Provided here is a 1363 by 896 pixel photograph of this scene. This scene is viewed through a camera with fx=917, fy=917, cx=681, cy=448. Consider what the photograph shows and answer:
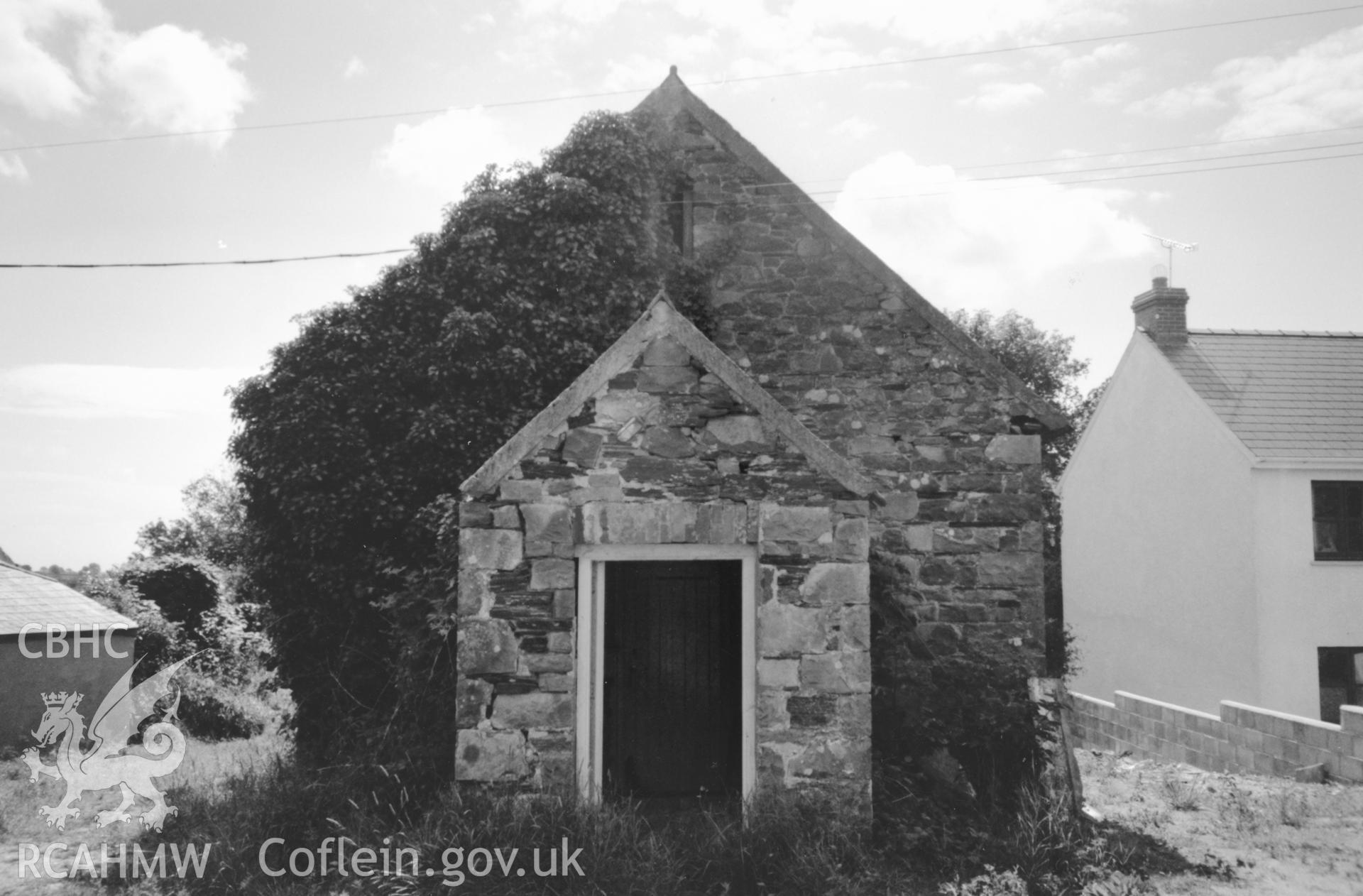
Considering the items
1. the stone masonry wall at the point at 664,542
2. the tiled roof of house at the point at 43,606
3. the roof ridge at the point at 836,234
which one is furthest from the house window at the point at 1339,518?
the tiled roof of house at the point at 43,606

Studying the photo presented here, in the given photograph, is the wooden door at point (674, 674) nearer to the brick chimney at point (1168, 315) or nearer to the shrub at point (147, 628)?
the shrub at point (147, 628)

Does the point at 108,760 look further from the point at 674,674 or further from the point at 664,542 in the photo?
the point at 664,542

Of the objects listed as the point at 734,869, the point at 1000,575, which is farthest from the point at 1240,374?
the point at 734,869

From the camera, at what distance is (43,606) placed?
1320 centimetres

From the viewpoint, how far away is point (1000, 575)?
929cm

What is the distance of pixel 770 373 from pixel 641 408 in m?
3.07

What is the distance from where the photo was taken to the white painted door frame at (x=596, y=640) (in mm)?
6785

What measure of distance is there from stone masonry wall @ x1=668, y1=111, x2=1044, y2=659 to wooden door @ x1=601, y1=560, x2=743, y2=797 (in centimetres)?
177

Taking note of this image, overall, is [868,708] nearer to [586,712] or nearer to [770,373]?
[586,712]

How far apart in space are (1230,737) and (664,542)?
916cm

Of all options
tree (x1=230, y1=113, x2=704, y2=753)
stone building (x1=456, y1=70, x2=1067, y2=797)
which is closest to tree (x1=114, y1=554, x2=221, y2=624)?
tree (x1=230, y1=113, x2=704, y2=753)

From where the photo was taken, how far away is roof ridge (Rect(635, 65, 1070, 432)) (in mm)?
9445

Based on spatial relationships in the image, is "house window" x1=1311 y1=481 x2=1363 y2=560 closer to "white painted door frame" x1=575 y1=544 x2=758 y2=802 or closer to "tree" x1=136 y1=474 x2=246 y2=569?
"white painted door frame" x1=575 y1=544 x2=758 y2=802

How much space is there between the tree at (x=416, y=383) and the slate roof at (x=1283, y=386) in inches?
454
